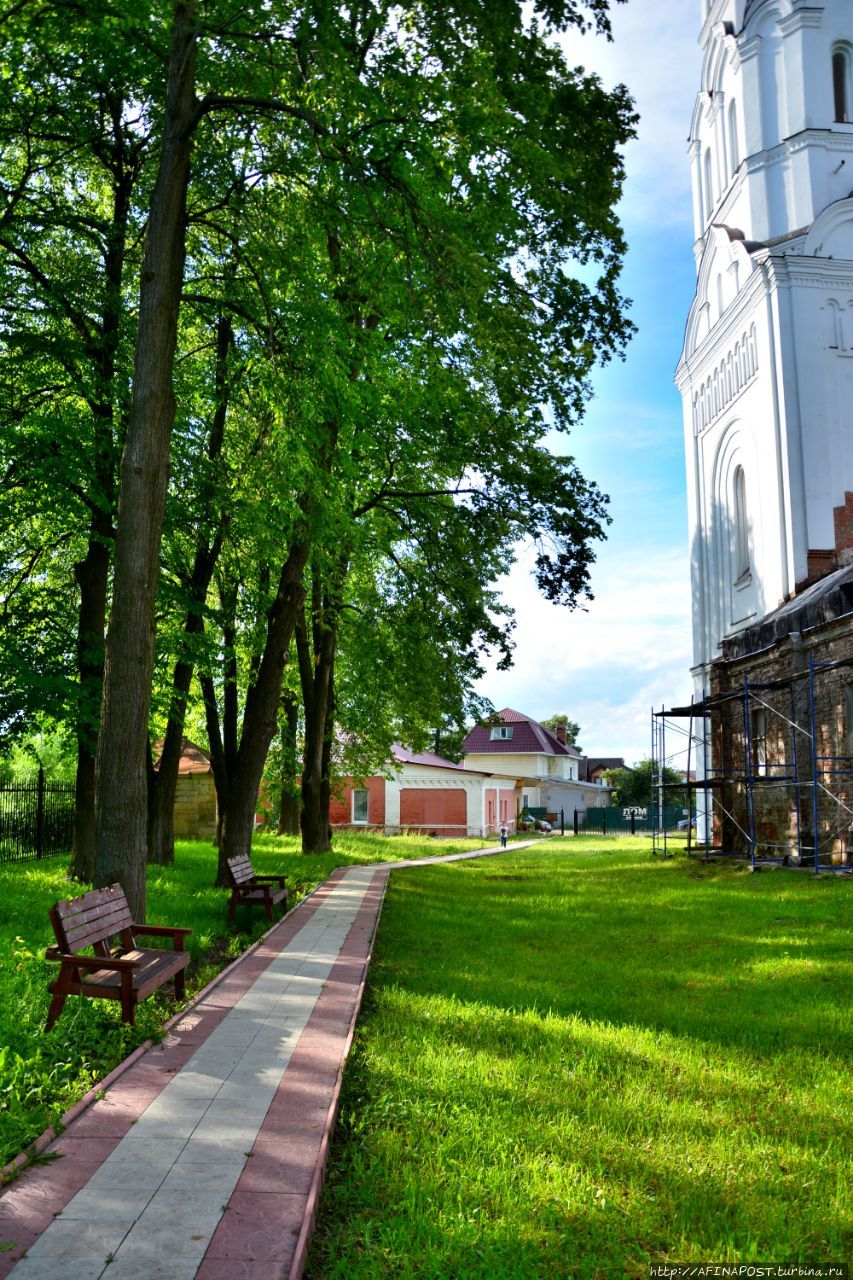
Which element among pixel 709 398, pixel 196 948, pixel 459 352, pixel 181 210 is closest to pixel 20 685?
pixel 196 948

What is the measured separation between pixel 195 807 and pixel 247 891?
21.0 meters

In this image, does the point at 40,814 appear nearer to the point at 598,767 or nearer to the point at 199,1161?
the point at 199,1161

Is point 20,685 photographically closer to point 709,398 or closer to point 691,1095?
point 691,1095

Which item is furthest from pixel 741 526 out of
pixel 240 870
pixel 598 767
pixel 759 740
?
pixel 598 767

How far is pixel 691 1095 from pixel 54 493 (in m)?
10.9

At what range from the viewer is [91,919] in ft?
22.2

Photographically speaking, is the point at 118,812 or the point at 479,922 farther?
the point at 479,922

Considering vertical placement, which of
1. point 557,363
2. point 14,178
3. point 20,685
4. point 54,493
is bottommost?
point 20,685

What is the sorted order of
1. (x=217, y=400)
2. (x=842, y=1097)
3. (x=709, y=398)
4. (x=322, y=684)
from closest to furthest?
(x=842, y=1097)
(x=217, y=400)
(x=322, y=684)
(x=709, y=398)

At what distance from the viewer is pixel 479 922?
497 inches

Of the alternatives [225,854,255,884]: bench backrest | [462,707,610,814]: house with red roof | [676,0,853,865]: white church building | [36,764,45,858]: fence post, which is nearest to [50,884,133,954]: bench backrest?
[225,854,255,884]: bench backrest

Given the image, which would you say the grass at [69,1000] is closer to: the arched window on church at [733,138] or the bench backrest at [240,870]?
the bench backrest at [240,870]

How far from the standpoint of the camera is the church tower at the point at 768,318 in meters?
24.8

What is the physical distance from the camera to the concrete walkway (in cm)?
337
